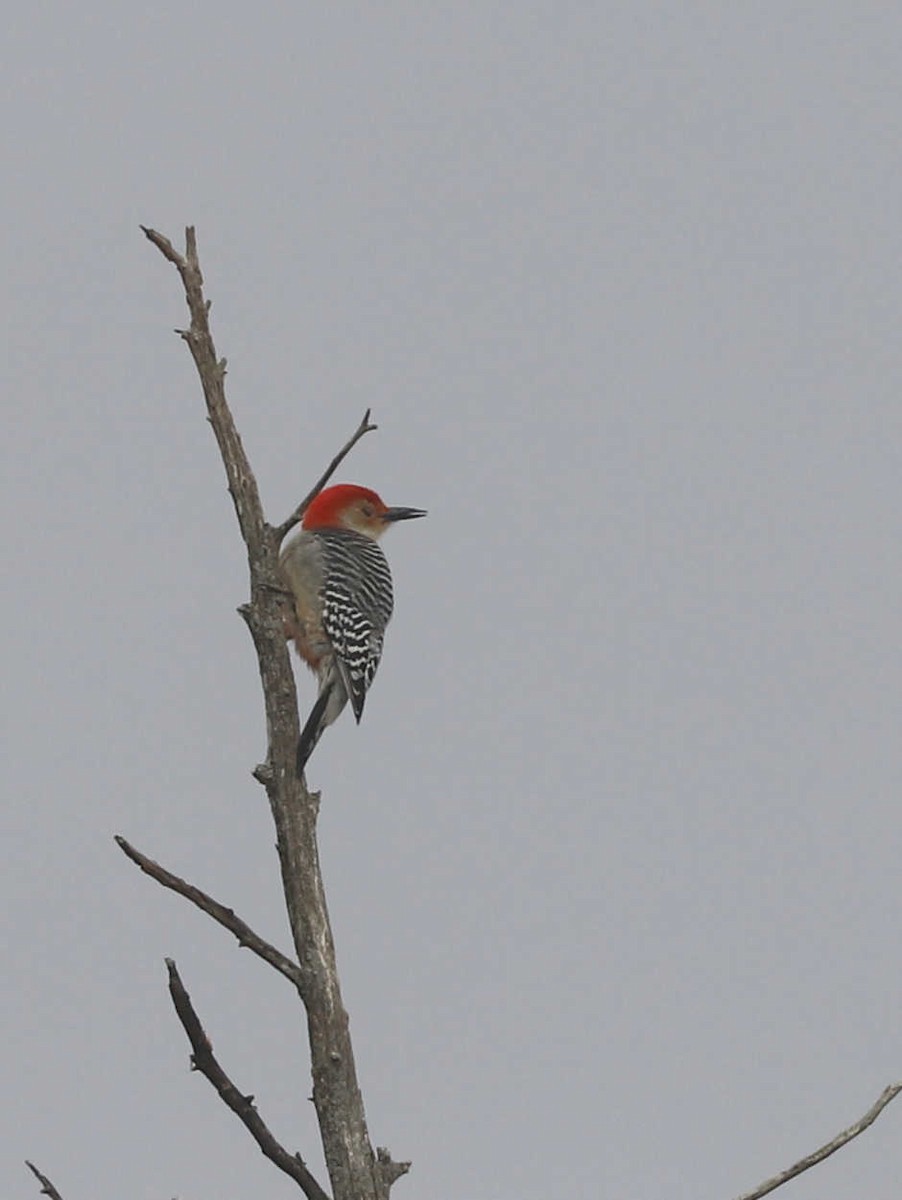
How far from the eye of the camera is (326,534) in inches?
362

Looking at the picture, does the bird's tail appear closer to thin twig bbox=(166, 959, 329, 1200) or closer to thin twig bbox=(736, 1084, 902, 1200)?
A: thin twig bbox=(166, 959, 329, 1200)

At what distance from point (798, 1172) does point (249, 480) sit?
9.05ft

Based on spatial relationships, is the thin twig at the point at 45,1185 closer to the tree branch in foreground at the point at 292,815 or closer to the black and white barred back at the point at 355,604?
the tree branch in foreground at the point at 292,815

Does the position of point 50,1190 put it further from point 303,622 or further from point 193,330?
point 303,622

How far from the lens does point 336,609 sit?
8.46 metres

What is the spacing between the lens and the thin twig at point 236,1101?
5.19 meters

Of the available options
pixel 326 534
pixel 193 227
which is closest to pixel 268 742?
pixel 193 227

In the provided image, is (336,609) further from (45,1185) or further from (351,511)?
(45,1185)

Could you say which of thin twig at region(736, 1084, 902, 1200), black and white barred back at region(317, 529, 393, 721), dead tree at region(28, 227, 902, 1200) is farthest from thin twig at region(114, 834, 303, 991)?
black and white barred back at region(317, 529, 393, 721)

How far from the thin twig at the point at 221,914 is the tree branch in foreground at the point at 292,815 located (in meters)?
0.05

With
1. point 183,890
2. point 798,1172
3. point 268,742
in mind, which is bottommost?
point 798,1172

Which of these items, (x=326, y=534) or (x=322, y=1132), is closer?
(x=322, y=1132)

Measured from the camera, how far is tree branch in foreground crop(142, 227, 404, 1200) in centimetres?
563

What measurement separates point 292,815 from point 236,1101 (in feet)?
3.31
